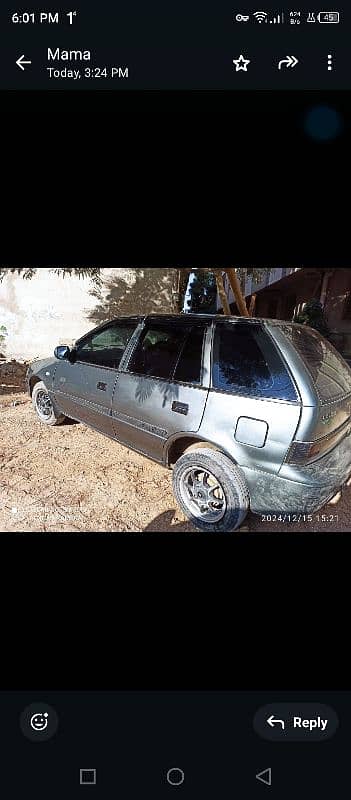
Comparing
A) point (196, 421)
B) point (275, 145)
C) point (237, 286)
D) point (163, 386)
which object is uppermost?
point (237, 286)

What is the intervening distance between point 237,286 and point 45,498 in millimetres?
2742

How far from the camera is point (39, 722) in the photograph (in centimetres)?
83

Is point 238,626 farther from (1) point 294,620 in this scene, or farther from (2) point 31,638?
(2) point 31,638

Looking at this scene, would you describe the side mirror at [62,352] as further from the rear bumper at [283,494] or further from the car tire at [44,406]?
the rear bumper at [283,494]

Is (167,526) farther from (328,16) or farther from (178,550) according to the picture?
(328,16)

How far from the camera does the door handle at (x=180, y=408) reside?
1740mm

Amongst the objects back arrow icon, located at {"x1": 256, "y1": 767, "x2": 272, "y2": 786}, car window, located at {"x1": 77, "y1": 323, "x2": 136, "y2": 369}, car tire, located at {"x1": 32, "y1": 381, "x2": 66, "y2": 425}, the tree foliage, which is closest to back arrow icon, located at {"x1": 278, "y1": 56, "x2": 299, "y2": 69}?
car window, located at {"x1": 77, "y1": 323, "x2": 136, "y2": 369}

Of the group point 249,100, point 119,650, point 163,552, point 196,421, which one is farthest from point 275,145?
point 119,650

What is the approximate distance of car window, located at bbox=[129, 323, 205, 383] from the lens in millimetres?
1798

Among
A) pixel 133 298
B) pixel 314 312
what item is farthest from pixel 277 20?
pixel 314 312

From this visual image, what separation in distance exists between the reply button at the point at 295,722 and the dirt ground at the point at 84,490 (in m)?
0.58

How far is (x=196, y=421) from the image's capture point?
1.69m

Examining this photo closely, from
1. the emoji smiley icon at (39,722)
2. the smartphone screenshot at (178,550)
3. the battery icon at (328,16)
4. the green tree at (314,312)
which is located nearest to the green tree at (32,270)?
the smartphone screenshot at (178,550)

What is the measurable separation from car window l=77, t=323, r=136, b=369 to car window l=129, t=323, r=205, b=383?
7.3 inches
